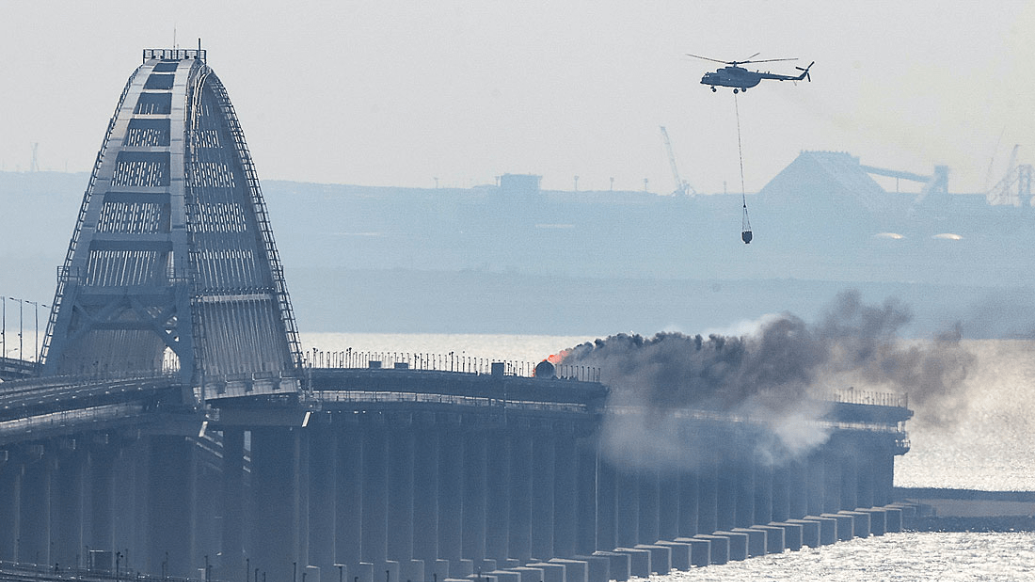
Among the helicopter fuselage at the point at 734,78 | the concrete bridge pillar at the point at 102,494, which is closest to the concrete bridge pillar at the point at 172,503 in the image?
the concrete bridge pillar at the point at 102,494

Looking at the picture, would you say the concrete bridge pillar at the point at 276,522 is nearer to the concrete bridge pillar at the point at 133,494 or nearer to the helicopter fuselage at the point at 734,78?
the concrete bridge pillar at the point at 133,494

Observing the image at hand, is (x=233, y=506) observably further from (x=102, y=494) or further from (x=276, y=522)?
(x=102, y=494)

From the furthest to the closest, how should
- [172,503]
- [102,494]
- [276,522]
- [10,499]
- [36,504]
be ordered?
[276,522], [172,503], [102,494], [36,504], [10,499]

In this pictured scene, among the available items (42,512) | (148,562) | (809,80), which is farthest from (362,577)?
(809,80)

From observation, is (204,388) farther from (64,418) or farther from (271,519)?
(64,418)

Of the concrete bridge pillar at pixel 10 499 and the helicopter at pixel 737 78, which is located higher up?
the helicopter at pixel 737 78

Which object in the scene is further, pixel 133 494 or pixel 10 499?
pixel 133 494

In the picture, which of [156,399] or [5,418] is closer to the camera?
[5,418]

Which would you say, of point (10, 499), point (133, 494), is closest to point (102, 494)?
point (133, 494)
